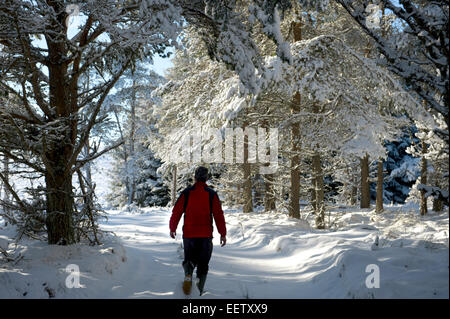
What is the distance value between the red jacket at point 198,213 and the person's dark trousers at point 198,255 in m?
0.11

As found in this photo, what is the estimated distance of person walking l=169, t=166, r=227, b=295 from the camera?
424 cm

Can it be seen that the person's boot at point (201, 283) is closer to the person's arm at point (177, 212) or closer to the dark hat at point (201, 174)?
the person's arm at point (177, 212)

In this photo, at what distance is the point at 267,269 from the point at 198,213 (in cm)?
248

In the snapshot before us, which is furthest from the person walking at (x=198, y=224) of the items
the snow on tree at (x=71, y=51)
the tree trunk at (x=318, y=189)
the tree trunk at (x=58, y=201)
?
the tree trunk at (x=318, y=189)

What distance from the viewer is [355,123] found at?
8312 mm

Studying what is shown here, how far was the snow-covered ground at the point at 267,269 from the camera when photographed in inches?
133

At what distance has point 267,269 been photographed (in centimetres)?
584

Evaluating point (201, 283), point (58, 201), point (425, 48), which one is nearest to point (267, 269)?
point (201, 283)

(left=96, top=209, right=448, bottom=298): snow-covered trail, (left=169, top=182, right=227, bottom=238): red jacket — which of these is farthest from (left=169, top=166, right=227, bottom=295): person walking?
(left=96, top=209, right=448, bottom=298): snow-covered trail

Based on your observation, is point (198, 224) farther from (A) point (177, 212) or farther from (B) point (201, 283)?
(B) point (201, 283)

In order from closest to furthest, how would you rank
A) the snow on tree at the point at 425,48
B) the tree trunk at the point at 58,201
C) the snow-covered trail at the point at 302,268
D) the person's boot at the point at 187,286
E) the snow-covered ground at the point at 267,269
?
the snow on tree at the point at 425,48
the snow-covered trail at the point at 302,268
the snow-covered ground at the point at 267,269
the person's boot at the point at 187,286
the tree trunk at the point at 58,201
